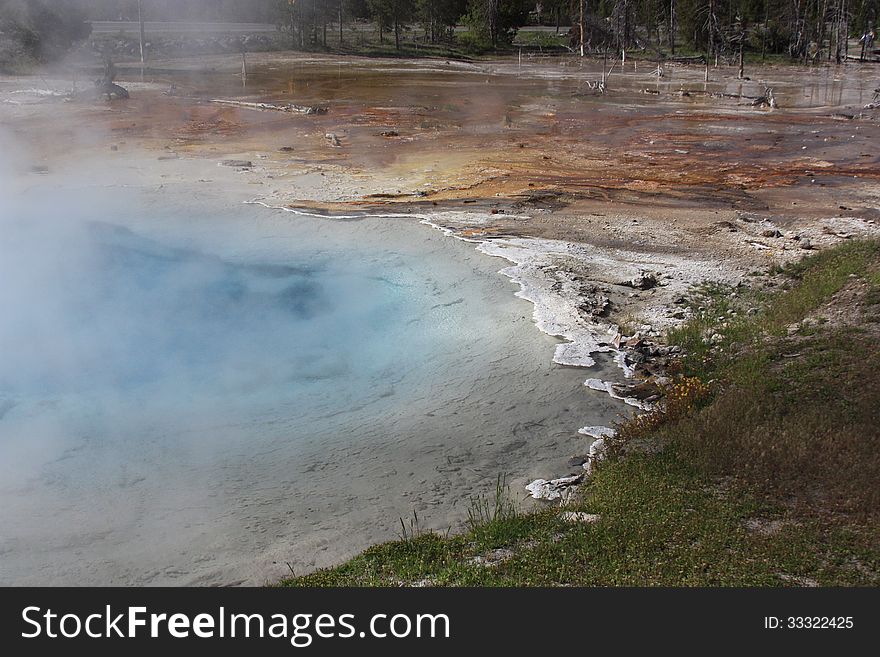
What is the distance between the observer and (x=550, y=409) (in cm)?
548

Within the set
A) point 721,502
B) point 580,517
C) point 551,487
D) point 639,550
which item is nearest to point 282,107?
point 551,487

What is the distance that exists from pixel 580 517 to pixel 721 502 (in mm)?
659

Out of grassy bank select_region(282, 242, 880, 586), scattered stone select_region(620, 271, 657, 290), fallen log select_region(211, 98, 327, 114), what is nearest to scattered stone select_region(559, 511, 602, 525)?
grassy bank select_region(282, 242, 880, 586)

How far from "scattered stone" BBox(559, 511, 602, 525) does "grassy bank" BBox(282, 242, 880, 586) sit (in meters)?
0.01

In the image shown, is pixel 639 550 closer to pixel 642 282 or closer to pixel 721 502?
pixel 721 502

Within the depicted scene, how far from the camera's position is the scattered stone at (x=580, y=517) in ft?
13.0

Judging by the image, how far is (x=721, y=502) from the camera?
3.99m

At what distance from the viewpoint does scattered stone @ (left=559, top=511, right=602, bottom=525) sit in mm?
3951

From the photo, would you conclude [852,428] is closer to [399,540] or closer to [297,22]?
[399,540]

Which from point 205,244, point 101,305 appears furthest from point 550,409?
point 205,244

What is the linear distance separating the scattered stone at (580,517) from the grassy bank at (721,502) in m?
0.01

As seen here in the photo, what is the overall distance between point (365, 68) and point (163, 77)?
7.85 meters

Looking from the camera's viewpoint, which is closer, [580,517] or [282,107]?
[580,517]

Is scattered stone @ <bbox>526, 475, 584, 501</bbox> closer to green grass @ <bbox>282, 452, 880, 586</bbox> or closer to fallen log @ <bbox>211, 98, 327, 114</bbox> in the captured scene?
green grass @ <bbox>282, 452, 880, 586</bbox>
